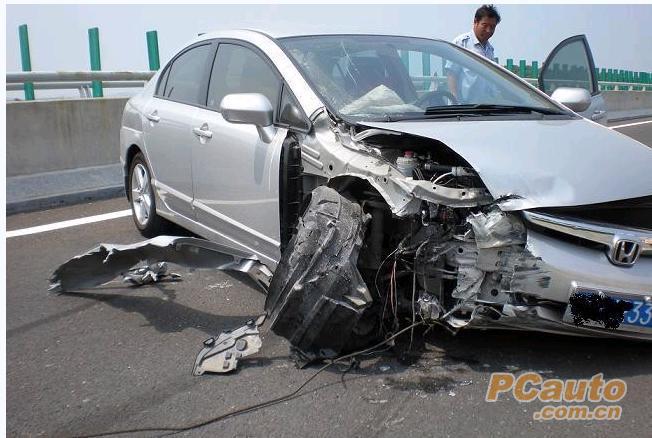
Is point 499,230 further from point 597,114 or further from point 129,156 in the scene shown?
point 129,156

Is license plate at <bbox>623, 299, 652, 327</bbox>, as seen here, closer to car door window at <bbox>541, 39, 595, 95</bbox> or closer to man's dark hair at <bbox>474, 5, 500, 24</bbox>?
car door window at <bbox>541, 39, 595, 95</bbox>

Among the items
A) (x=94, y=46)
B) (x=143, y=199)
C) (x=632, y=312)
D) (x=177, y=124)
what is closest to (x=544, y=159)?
(x=632, y=312)

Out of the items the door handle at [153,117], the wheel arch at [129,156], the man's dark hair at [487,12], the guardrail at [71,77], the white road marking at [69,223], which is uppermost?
the man's dark hair at [487,12]

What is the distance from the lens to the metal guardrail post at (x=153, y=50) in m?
12.1

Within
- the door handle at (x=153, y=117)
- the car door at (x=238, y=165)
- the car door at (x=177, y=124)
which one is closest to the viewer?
the car door at (x=238, y=165)

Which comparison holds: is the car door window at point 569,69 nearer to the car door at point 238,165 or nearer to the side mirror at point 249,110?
the car door at point 238,165

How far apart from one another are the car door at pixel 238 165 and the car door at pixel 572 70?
8.72 ft

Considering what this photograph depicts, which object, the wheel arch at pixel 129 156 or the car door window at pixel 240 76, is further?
the wheel arch at pixel 129 156

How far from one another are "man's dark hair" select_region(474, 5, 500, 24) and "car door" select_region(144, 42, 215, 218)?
289 centimetres

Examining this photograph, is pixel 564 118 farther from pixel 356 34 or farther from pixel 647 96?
pixel 647 96

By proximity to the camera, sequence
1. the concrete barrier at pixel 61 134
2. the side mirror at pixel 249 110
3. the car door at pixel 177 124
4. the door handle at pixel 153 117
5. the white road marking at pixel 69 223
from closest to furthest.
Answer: the side mirror at pixel 249 110, the car door at pixel 177 124, the door handle at pixel 153 117, the white road marking at pixel 69 223, the concrete barrier at pixel 61 134

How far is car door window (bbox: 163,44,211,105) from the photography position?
4.93 m

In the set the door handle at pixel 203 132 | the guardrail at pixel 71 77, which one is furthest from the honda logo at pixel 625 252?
the guardrail at pixel 71 77

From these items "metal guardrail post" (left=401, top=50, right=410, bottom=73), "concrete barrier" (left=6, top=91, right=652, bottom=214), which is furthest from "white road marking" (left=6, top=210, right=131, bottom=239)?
"metal guardrail post" (left=401, top=50, right=410, bottom=73)
